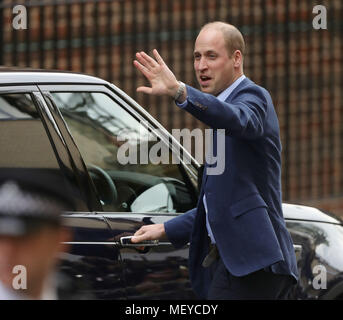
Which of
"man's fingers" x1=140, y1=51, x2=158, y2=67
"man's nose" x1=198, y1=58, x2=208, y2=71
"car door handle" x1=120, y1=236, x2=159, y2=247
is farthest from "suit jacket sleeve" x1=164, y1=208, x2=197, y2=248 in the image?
"man's fingers" x1=140, y1=51, x2=158, y2=67

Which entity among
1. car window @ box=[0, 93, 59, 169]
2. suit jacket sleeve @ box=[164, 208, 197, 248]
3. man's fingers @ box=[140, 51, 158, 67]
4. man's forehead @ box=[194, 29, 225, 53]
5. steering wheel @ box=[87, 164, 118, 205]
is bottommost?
suit jacket sleeve @ box=[164, 208, 197, 248]

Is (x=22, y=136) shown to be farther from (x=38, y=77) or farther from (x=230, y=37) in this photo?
(x=230, y=37)

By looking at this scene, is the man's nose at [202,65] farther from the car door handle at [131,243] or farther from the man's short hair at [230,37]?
the car door handle at [131,243]

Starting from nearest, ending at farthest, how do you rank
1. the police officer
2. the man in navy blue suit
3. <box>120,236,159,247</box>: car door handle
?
the police officer
the man in navy blue suit
<box>120,236,159,247</box>: car door handle

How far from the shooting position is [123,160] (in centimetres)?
426

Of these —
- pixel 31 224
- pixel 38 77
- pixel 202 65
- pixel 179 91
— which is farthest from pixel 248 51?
pixel 31 224

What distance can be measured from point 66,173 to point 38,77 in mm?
416

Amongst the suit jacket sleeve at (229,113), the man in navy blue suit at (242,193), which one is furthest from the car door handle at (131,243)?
the suit jacket sleeve at (229,113)

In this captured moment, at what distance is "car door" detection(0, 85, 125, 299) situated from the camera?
3.80 metres

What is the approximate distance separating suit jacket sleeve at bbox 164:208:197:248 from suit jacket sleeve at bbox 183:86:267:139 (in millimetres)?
587

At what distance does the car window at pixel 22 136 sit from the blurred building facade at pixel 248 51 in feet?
17.4

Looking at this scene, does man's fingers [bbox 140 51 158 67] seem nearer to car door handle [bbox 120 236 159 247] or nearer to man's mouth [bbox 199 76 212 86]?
man's mouth [bbox 199 76 212 86]

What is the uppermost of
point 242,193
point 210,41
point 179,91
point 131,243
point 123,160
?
point 210,41

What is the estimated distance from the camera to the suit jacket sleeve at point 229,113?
3.35m
